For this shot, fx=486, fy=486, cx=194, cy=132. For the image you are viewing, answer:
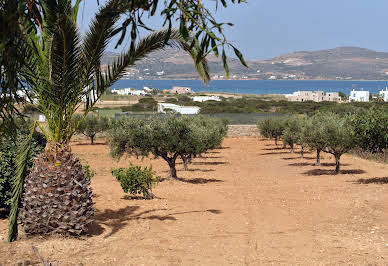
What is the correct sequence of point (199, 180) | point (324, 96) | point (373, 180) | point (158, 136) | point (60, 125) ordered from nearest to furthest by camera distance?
point (60, 125), point (373, 180), point (158, 136), point (199, 180), point (324, 96)

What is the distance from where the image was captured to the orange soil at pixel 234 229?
840 centimetres

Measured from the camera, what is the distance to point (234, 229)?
10.7 meters

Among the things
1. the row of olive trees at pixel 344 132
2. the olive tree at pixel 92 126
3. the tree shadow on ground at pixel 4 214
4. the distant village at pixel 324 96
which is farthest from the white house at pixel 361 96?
the tree shadow on ground at pixel 4 214

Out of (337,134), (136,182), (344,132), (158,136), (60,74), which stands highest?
(60,74)

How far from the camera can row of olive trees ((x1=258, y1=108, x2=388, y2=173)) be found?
1936cm

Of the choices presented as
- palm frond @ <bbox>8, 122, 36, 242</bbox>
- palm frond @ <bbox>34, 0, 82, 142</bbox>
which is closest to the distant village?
palm frond @ <bbox>34, 0, 82, 142</bbox>

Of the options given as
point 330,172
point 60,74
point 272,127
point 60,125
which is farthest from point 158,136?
point 272,127

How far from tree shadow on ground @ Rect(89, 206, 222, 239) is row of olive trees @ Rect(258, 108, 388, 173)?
955cm

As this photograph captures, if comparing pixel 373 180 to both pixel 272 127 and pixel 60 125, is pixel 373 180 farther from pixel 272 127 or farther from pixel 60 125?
pixel 272 127

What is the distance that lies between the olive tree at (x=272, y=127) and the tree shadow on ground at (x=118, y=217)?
35119mm

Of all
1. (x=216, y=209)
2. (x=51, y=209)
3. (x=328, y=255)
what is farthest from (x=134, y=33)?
(x=216, y=209)

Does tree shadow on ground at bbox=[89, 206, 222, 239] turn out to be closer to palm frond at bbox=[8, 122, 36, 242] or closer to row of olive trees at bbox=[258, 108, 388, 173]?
palm frond at bbox=[8, 122, 36, 242]

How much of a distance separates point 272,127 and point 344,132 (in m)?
23.6

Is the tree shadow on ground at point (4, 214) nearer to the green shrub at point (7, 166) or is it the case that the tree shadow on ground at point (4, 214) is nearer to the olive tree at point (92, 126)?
the green shrub at point (7, 166)
